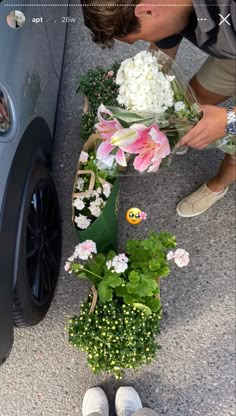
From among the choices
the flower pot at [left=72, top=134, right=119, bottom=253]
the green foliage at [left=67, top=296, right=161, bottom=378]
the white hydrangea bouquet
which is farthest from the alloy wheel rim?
the white hydrangea bouquet

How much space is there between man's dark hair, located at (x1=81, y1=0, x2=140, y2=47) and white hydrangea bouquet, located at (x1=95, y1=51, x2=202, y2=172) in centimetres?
10

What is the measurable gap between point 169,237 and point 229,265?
0.61 m

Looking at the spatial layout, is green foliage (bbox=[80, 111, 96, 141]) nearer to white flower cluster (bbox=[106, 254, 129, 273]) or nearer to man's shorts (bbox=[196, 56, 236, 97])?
man's shorts (bbox=[196, 56, 236, 97])

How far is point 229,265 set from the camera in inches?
98.2

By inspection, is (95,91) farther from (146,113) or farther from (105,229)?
(146,113)

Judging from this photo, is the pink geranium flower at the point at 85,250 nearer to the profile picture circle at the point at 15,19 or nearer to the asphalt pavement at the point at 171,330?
the asphalt pavement at the point at 171,330

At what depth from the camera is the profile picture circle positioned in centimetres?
175

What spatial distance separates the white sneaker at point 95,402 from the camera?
215cm

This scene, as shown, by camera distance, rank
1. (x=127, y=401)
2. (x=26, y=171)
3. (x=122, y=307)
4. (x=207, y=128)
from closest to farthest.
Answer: (x=207, y=128)
(x=26, y=171)
(x=122, y=307)
(x=127, y=401)

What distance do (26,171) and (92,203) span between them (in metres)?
0.37

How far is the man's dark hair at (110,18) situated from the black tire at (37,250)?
730 millimetres

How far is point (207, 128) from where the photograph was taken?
1.68 m

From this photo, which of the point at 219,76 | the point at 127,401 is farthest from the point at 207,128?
the point at 127,401

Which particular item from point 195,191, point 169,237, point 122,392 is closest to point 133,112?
point 169,237
